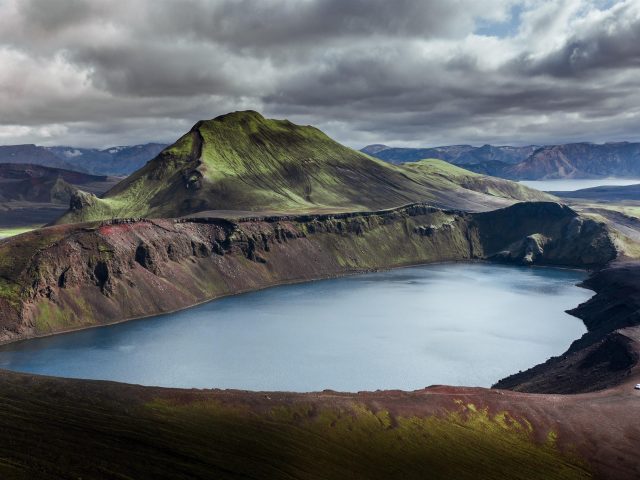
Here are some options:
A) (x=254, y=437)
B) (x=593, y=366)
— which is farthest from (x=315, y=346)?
(x=254, y=437)

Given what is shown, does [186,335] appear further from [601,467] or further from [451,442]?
[601,467]

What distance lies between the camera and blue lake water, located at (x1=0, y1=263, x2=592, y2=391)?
107375 millimetres

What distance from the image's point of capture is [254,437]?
6034 centimetres

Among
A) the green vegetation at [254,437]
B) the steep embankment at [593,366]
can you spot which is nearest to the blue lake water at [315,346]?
the steep embankment at [593,366]

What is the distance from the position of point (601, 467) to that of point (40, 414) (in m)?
62.3

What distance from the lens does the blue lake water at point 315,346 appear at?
107375mm

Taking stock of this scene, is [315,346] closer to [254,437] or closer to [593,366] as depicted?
[593,366]

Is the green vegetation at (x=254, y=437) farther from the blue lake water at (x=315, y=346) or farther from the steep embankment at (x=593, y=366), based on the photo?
the blue lake water at (x=315, y=346)

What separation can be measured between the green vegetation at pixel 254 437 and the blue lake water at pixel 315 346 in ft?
110

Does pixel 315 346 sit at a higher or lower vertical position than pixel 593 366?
higher

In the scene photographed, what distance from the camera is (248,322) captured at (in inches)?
6201

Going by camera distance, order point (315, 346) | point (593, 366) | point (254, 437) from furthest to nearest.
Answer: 1. point (315, 346)
2. point (593, 366)
3. point (254, 437)

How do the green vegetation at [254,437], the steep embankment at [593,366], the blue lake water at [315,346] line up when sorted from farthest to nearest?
the blue lake water at [315,346]
the steep embankment at [593,366]
the green vegetation at [254,437]

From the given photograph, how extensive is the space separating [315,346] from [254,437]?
7089 centimetres
